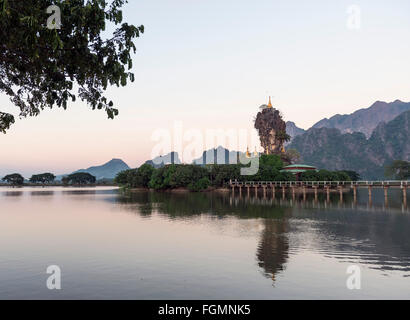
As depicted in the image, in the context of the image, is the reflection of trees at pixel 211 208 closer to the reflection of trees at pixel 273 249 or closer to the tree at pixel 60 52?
the reflection of trees at pixel 273 249

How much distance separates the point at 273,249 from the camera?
2177 cm

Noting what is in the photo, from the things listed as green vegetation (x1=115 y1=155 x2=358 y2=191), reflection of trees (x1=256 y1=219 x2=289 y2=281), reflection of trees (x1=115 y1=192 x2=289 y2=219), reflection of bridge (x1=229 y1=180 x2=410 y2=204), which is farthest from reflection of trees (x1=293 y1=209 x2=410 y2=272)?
green vegetation (x1=115 y1=155 x2=358 y2=191)

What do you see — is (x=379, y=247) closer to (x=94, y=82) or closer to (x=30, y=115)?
(x=94, y=82)

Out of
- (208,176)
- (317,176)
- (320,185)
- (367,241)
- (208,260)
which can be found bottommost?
(367,241)

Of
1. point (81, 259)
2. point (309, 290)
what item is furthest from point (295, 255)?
Result: point (81, 259)

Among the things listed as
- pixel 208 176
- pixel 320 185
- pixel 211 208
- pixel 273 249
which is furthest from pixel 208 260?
pixel 208 176

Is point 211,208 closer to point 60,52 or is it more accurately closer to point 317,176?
point 60,52

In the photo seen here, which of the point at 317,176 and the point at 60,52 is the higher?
the point at 60,52

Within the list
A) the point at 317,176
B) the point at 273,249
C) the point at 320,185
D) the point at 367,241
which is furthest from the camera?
the point at 317,176

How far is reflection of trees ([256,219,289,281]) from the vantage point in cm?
1743

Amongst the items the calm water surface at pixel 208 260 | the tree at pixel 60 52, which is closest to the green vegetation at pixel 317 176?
the calm water surface at pixel 208 260

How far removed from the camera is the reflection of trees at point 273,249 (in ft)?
57.2
